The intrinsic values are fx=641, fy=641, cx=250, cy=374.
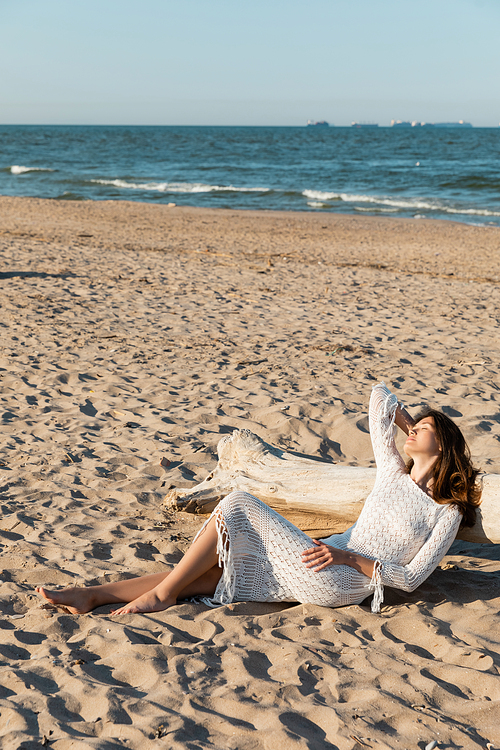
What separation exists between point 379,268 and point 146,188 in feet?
65.8

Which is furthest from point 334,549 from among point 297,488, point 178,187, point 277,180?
point 277,180

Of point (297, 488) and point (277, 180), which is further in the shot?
point (277, 180)

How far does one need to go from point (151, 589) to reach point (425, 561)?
1290 millimetres

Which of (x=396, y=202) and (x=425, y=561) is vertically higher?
Answer: (x=396, y=202)

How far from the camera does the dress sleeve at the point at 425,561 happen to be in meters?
2.90

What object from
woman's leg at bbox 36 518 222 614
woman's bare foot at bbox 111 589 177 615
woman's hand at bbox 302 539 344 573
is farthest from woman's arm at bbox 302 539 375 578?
woman's bare foot at bbox 111 589 177 615

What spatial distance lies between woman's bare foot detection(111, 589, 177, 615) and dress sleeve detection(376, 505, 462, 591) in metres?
0.99

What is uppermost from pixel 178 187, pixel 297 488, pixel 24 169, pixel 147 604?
pixel 24 169

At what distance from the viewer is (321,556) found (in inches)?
112

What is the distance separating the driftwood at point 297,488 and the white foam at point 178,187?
997 inches

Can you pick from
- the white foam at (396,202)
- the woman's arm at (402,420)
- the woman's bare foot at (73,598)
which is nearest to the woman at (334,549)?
the woman's bare foot at (73,598)

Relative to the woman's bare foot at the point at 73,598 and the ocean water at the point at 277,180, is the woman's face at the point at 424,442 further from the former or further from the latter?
the ocean water at the point at 277,180

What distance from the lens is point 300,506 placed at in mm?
3662

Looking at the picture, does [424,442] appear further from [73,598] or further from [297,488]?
[73,598]
